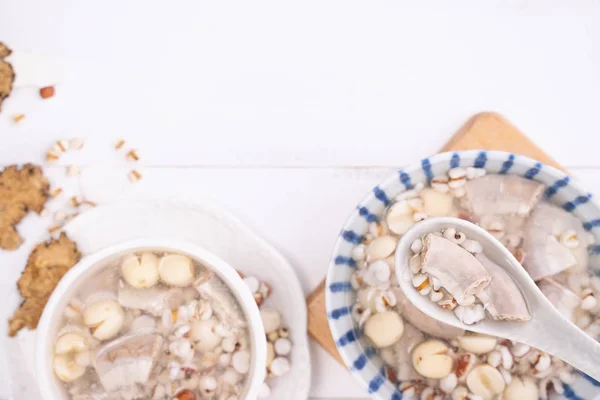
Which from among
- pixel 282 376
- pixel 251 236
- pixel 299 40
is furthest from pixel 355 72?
pixel 282 376

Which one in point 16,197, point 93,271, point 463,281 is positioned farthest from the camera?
point 16,197

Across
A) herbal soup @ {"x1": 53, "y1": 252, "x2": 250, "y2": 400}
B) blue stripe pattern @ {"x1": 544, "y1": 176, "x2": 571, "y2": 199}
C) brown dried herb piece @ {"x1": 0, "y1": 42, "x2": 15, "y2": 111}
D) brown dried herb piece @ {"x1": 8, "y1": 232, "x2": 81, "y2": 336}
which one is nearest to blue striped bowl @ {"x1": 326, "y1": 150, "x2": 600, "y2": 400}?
blue stripe pattern @ {"x1": 544, "y1": 176, "x2": 571, "y2": 199}

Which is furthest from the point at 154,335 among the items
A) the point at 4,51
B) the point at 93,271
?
the point at 4,51

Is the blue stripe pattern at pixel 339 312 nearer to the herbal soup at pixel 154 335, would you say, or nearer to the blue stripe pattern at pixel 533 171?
the herbal soup at pixel 154 335

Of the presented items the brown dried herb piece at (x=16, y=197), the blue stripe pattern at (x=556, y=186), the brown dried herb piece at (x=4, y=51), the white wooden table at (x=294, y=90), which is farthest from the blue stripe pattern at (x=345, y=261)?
the brown dried herb piece at (x=4, y=51)

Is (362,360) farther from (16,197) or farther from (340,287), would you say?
(16,197)

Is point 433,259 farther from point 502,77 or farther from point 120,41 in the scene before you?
point 120,41

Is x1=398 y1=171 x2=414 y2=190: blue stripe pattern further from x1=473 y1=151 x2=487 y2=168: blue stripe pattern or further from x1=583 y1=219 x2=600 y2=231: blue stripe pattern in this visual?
x1=583 y1=219 x2=600 y2=231: blue stripe pattern
